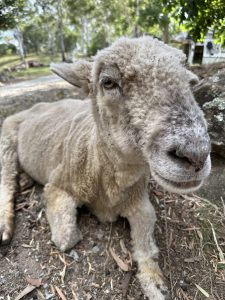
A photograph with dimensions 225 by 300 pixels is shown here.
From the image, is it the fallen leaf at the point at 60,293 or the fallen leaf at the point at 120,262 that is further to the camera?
the fallen leaf at the point at 120,262

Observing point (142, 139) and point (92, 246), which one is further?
point (92, 246)

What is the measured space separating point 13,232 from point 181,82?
265cm

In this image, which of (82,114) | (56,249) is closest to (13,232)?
(56,249)

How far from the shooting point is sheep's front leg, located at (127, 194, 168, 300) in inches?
115

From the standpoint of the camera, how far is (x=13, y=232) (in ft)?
11.7

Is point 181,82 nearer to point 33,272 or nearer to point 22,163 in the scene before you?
point 33,272

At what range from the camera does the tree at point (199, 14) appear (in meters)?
4.90

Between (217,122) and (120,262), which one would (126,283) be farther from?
(217,122)

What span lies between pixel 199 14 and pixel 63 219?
4562 mm

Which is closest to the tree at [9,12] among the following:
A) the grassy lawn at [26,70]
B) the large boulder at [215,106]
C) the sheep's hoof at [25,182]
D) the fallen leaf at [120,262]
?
the grassy lawn at [26,70]

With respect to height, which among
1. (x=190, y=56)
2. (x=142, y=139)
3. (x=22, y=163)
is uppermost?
(x=142, y=139)

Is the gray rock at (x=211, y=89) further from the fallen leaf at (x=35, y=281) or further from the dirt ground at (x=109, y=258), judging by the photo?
the fallen leaf at (x=35, y=281)

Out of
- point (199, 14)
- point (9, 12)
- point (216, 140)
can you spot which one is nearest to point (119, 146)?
point (216, 140)

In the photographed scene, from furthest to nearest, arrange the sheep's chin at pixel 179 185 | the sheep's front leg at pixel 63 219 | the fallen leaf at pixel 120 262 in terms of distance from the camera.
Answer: the sheep's front leg at pixel 63 219 → the fallen leaf at pixel 120 262 → the sheep's chin at pixel 179 185
